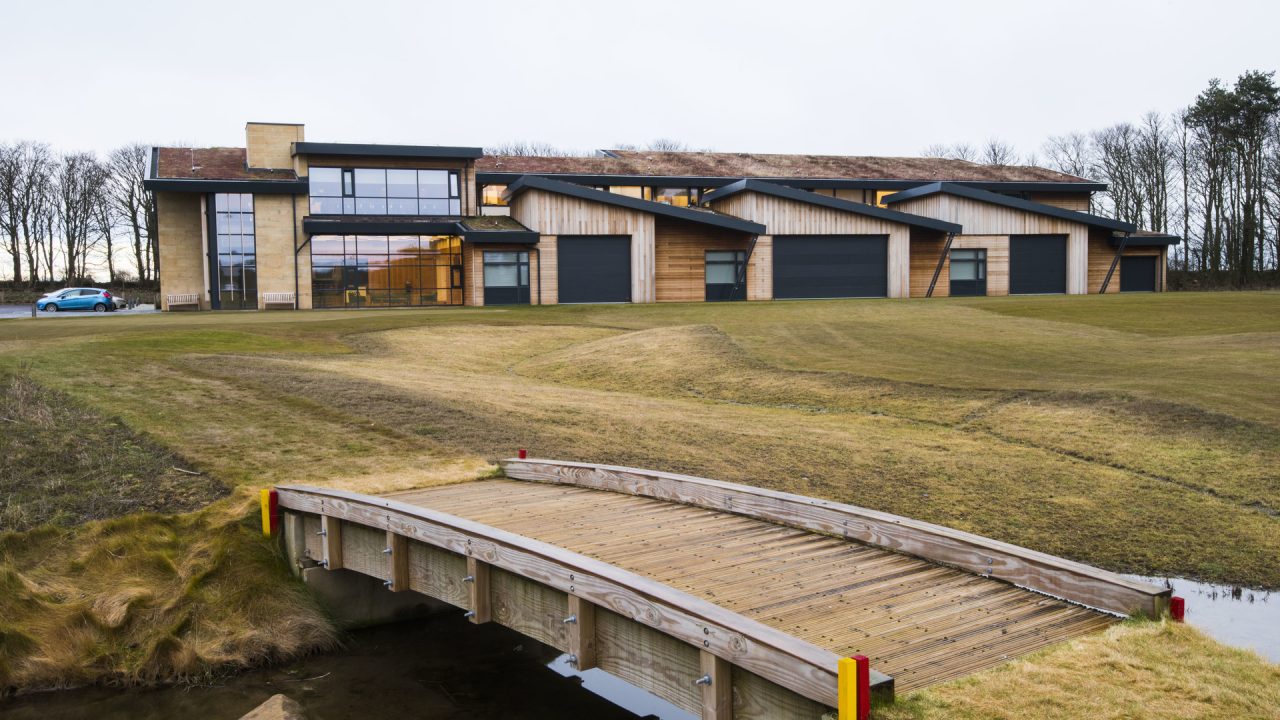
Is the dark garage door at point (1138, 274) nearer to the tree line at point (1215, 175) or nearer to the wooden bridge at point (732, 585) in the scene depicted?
the tree line at point (1215, 175)

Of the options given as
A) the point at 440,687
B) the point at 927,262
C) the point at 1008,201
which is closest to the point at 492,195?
the point at 927,262

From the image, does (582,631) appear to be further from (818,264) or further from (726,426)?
(818,264)

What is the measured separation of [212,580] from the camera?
912cm

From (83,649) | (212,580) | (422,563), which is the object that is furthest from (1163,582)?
(83,649)

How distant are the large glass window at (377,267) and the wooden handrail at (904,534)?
32.5m

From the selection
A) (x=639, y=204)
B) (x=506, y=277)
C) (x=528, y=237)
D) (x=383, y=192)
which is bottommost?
(x=506, y=277)

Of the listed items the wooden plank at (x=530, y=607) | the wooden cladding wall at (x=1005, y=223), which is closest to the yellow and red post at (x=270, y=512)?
the wooden plank at (x=530, y=607)

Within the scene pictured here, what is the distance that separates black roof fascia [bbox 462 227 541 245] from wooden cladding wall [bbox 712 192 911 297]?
9322 mm

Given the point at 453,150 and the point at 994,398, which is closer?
the point at 994,398

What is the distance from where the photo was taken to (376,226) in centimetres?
4025

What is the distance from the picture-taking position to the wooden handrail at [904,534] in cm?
586

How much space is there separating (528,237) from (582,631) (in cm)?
3326

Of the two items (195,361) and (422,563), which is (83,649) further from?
(195,361)

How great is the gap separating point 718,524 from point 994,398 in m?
8.96
